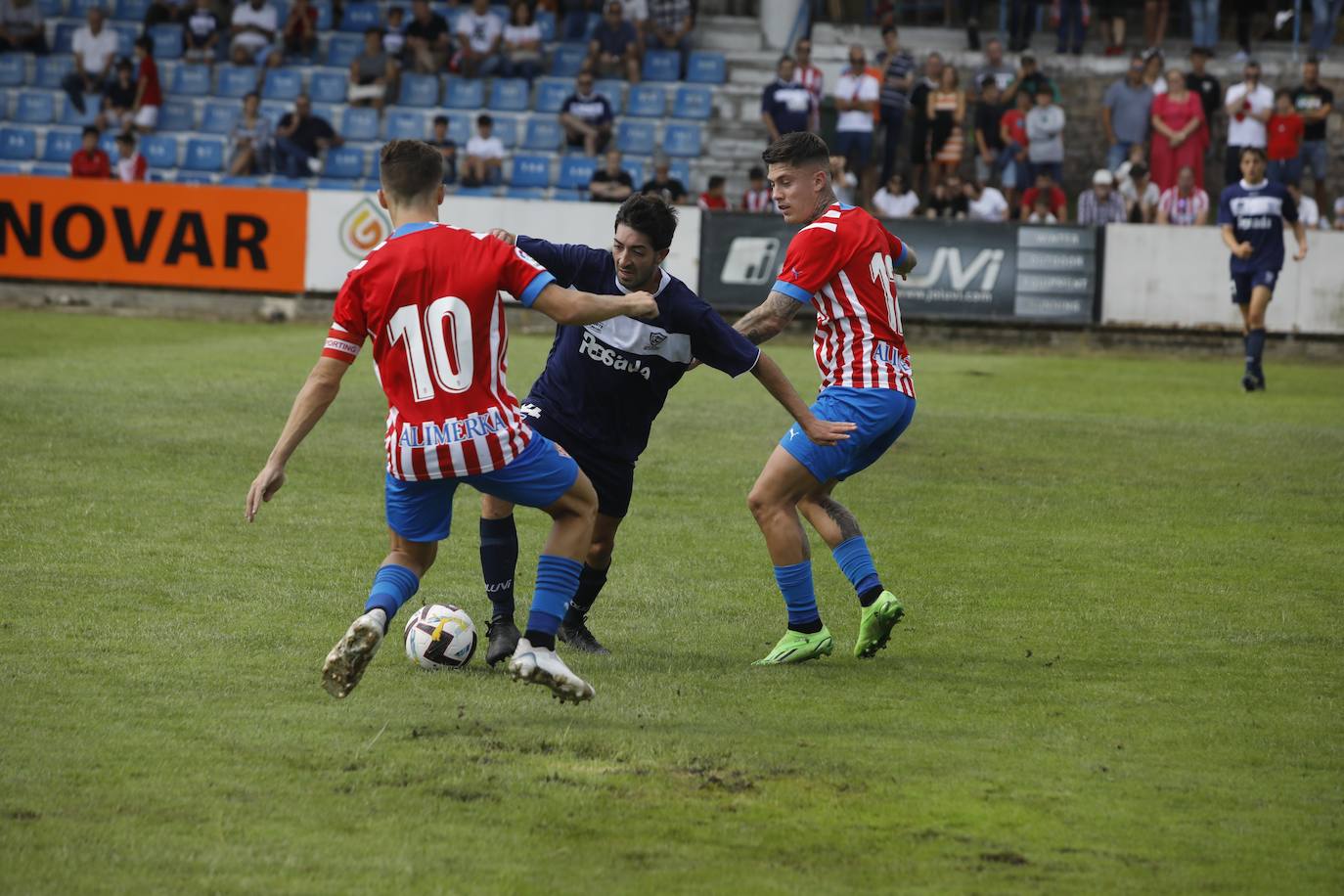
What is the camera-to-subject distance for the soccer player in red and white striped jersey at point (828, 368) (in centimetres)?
662

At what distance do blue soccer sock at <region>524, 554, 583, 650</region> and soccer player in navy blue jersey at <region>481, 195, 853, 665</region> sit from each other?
65cm

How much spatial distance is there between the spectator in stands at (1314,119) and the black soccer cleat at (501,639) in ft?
63.4

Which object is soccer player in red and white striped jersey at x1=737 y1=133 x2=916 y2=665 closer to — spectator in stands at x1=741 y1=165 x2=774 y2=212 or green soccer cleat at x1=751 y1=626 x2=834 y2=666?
green soccer cleat at x1=751 y1=626 x2=834 y2=666

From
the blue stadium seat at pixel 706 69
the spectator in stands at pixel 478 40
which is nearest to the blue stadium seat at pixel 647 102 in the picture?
the blue stadium seat at pixel 706 69

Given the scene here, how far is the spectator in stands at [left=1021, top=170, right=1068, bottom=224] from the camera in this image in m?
22.0

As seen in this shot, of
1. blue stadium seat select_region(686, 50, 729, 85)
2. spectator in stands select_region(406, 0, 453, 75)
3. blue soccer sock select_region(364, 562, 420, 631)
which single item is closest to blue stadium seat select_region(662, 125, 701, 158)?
blue stadium seat select_region(686, 50, 729, 85)

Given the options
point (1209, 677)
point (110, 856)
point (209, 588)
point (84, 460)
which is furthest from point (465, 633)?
point (84, 460)

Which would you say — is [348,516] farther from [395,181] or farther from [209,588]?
[395,181]

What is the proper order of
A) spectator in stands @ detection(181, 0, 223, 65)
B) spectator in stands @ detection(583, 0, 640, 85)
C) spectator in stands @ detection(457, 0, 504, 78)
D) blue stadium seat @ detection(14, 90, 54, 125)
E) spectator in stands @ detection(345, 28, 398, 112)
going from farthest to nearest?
spectator in stands @ detection(181, 0, 223, 65) < blue stadium seat @ detection(14, 90, 54, 125) < spectator in stands @ detection(457, 0, 504, 78) < spectator in stands @ detection(583, 0, 640, 85) < spectator in stands @ detection(345, 28, 398, 112)

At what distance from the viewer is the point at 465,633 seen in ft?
20.9

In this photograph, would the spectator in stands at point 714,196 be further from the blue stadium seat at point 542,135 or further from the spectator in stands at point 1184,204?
the spectator in stands at point 1184,204

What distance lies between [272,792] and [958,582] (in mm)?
4333

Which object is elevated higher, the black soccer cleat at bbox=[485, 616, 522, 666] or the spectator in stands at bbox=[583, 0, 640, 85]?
the spectator in stands at bbox=[583, 0, 640, 85]

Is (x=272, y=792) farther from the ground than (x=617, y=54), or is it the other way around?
(x=617, y=54)
